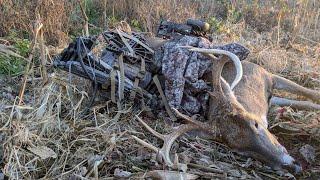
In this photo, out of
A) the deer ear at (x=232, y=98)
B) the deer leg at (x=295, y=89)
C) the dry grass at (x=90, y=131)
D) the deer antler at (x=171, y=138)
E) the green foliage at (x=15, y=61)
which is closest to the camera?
the deer antler at (x=171, y=138)

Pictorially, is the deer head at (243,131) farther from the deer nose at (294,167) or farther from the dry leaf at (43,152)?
the dry leaf at (43,152)

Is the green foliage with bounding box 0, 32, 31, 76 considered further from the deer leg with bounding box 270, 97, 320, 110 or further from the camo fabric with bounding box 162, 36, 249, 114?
the deer leg with bounding box 270, 97, 320, 110

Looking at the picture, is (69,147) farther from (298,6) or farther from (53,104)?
(298,6)

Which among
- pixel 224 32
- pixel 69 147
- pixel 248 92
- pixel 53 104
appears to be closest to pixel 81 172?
pixel 69 147

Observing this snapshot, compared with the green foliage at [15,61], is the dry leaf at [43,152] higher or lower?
lower

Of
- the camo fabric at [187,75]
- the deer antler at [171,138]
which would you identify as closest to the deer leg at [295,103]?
the camo fabric at [187,75]

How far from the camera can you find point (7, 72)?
5840 millimetres

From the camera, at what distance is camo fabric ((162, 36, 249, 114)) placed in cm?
503

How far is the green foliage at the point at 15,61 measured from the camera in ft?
19.2

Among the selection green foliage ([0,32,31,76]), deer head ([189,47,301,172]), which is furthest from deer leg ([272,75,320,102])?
green foliage ([0,32,31,76])

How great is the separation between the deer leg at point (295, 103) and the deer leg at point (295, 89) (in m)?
0.10

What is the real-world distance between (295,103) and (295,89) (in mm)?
178

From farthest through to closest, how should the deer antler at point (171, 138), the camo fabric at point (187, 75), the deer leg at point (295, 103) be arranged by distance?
the deer leg at point (295, 103)
the camo fabric at point (187, 75)
the deer antler at point (171, 138)

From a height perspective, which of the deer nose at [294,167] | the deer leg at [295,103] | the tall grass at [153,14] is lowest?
the deer nose at [294,167]
